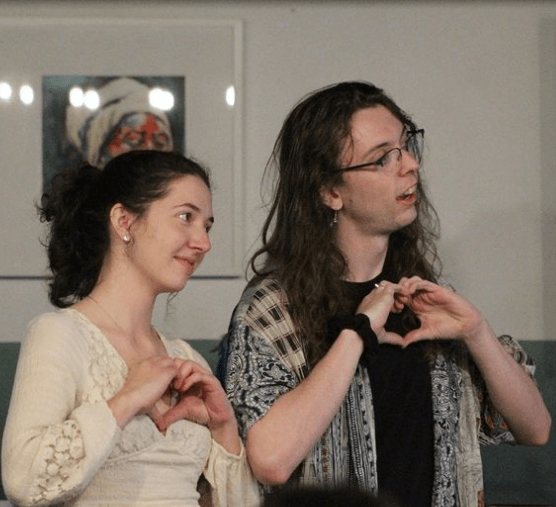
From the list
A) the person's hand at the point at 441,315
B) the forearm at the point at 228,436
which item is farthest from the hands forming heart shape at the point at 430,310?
the forearm at the point at 228,436

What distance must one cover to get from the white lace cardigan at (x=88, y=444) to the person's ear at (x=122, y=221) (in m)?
0.19

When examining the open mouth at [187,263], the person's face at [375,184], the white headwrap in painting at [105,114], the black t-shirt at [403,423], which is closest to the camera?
the open mouth at [187,263]

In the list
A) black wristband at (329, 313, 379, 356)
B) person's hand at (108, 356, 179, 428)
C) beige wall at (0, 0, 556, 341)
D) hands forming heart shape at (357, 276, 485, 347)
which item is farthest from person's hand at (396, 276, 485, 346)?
beige wall at (0, 0, 556, 341)

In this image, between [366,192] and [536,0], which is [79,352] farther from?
[536,0]

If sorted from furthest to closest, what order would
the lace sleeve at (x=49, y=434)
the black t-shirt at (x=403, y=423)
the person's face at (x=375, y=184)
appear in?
the person's face at (x=375, y=184)
the black t-shirt at (x=403, y=423)
the lace sleeve at (x=49, y=434)

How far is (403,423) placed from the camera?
211cm

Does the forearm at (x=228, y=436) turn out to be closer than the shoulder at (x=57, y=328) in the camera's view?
No

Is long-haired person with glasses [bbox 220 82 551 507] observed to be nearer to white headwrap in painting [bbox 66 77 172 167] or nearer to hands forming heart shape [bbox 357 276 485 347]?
hands forming heart shape [bbox 357 276 485 347]

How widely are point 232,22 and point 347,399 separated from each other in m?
1.53

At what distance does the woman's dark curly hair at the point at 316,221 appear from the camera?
2.20 metres

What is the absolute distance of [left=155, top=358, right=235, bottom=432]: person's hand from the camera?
1.87 meters

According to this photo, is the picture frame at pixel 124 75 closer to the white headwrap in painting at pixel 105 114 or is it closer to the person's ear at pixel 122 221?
the white headwrap in painting at pixel 105 114

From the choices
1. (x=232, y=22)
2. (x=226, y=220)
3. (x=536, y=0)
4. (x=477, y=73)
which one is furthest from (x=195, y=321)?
(x=536, y=0)

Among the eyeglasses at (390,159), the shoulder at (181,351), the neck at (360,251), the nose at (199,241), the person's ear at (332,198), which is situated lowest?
the shoulder at (181,351)
